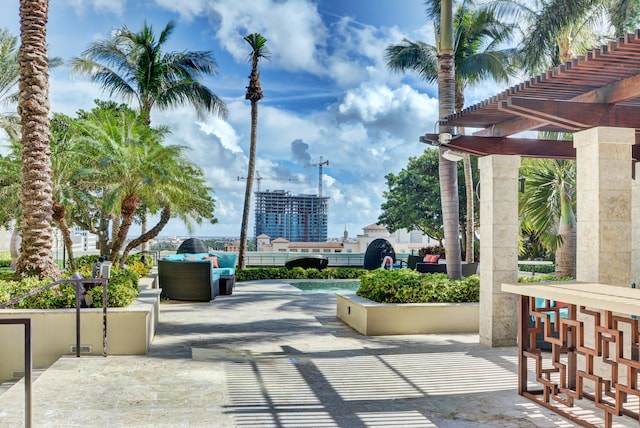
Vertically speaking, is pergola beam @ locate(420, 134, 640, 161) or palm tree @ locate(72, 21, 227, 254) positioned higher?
palm tree @ locate(72, 21, 227, 254)

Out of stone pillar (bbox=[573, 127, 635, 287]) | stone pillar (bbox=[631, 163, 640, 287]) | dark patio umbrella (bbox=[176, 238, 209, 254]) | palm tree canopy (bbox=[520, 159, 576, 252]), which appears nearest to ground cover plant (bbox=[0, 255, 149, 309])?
stone pillar (bbox=[573, 127, 635, 287])

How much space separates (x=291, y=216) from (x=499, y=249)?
144 metres

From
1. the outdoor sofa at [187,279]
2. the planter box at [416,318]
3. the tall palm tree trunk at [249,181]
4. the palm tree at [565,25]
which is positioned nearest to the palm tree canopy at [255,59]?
the tall palm tree trunk at [249,181]

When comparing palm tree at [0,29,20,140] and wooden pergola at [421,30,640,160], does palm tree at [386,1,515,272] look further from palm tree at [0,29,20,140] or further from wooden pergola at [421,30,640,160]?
palm tree at [0,29,20,140]

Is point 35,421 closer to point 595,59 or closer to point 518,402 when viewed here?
point 518,402

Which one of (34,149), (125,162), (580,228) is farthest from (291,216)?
(580,228)

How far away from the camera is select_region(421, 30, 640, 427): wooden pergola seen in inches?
186

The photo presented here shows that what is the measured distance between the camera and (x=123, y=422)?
4.77 metres

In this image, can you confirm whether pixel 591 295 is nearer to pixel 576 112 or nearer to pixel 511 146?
pixel 576 112

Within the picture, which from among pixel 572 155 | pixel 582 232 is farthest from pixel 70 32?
pixel 582 232

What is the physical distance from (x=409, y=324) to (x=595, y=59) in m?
5.01

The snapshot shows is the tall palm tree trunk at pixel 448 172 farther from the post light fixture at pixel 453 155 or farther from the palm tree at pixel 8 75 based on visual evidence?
the palm tree at pixel 8 75

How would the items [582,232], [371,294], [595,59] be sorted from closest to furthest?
[595,59], [582,232], [371,294]

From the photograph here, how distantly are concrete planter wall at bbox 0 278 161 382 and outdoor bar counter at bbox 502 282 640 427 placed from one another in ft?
15.1
